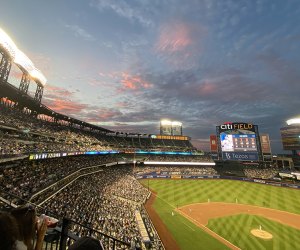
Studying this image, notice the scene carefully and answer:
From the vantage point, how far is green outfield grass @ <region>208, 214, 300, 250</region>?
81.2 feet

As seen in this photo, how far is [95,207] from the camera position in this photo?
28375mm

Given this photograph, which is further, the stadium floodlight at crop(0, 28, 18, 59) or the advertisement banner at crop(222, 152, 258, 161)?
the advertisement banner at crop(222, 152, 258, 161)

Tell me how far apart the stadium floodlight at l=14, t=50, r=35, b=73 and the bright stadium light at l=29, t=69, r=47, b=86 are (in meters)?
1.08

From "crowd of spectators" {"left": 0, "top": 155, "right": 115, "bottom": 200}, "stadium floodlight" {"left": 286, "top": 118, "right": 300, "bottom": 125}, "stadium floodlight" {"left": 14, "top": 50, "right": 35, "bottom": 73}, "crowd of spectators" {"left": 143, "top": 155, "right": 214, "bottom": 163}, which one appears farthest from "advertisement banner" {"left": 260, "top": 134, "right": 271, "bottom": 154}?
"stadium floodlight" {"left": 14, "top": 50, "right": 35, "bottom": 73}

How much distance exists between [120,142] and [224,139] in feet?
151

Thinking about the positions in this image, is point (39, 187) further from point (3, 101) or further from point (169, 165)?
point (169, 165)

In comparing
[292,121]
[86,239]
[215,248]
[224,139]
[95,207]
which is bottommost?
[215,248]

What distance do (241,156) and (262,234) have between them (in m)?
42.7

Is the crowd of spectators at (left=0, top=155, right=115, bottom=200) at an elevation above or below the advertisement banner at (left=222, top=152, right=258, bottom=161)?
below

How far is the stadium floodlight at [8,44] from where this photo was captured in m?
33.9

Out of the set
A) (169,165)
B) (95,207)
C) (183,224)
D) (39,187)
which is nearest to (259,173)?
(169,165)

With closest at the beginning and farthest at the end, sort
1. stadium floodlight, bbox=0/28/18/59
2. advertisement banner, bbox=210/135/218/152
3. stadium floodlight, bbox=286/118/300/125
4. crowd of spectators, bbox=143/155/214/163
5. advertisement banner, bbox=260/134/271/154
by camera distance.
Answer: stadium floodlight, bbox=0/28/18/59
stadium floodlight, bbox=286/118/300/125
crowd of spectators, bbox=143/155/214/163
advertisement banner, bbox=260/134/271/154
advertisement banner, bbox=210/135/218/152

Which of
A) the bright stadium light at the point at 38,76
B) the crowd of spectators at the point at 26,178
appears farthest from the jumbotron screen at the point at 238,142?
the bright stadium light at the point at 38,76

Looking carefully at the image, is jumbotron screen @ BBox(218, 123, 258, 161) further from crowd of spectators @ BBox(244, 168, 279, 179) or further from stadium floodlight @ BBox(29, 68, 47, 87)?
stadium floodlight @ BBox(29, 68, 47, 87)
